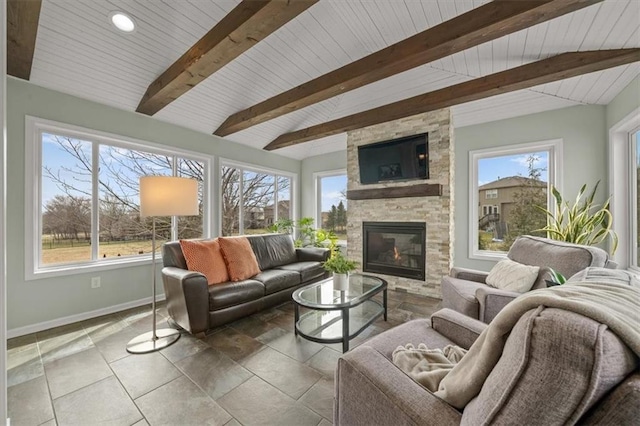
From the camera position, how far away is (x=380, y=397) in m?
0.93

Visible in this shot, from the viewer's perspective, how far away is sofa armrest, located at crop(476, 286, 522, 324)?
6.27ft

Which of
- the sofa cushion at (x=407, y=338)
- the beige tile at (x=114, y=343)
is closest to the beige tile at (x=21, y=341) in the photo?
the beige tile at (x=114, y=343)

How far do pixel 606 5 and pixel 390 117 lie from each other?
7.00ft

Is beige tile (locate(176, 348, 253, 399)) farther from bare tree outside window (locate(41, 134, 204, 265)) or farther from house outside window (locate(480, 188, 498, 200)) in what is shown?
house outside window (locate(480, 188, 498, 200))

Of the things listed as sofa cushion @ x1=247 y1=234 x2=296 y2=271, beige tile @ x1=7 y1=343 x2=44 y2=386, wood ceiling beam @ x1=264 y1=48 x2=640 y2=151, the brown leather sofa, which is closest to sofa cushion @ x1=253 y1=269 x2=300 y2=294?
the brown leather sofa

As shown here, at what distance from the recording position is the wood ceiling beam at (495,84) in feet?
7.47

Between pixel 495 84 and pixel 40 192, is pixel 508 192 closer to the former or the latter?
pixel 495 84

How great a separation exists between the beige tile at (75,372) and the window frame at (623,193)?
532 cm

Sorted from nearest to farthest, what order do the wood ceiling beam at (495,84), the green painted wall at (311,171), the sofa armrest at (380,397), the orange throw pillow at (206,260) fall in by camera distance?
the sofa armrest at (380,397)
the wood ceiling beam at (495,84)
the orange throw pillow at (206,260)
the green painted wall at (311,171)

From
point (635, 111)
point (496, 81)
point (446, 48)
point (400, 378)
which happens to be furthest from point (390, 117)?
point (400, 378)

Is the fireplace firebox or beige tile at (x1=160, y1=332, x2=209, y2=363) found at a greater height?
the fireplace firebox

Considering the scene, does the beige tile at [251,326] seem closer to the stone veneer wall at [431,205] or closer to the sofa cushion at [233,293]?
the sofa cushion at [233,293]

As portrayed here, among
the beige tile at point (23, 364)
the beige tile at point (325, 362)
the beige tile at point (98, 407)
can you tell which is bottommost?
the beige tile at point (325, 362)

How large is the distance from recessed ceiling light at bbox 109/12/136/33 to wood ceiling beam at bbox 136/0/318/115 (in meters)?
0.41
